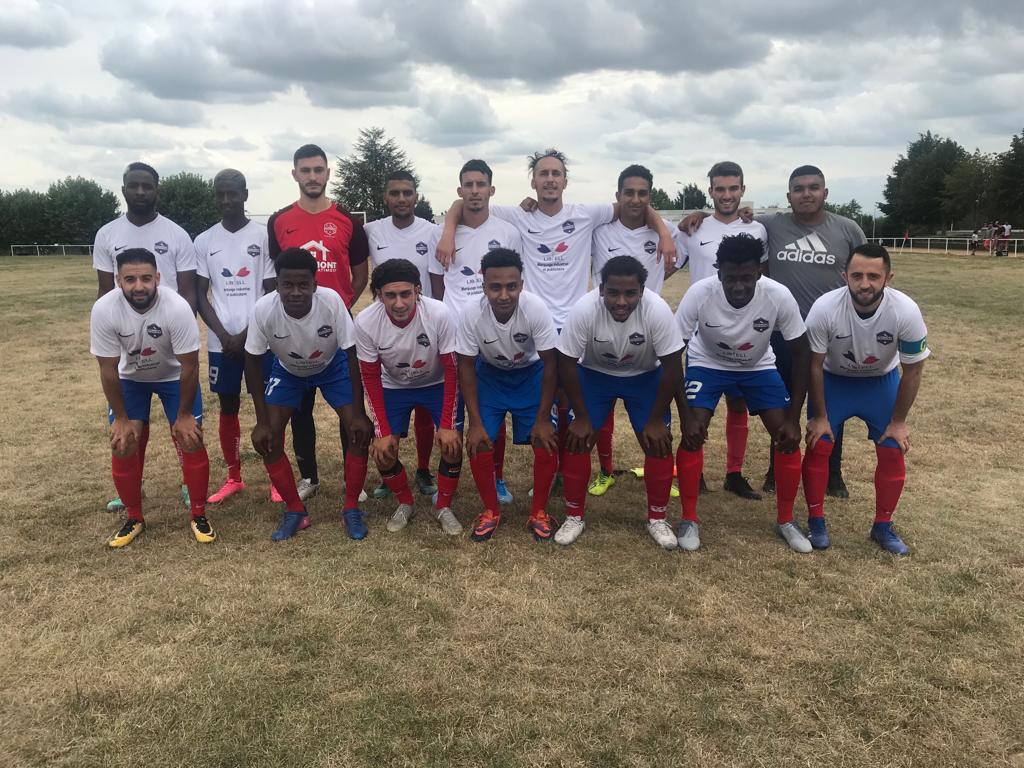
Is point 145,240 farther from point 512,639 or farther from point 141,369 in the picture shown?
point 512,639

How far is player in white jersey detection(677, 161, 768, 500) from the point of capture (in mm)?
5145

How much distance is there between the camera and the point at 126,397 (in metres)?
4.65

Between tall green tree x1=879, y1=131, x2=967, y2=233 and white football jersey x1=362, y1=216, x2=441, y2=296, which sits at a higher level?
tall green tree x1=879, y1=131, x2=967, y2=233

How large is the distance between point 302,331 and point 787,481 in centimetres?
325

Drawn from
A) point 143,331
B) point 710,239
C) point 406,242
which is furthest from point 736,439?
point 143,331

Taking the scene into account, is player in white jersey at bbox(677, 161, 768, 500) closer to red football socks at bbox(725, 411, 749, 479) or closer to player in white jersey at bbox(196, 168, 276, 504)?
red football socks at bbox(725, 411, 749, 479)

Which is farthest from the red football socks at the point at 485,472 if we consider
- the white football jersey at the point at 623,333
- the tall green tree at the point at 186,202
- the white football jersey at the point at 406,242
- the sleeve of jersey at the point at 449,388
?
the tall green tree at the point at 186,202

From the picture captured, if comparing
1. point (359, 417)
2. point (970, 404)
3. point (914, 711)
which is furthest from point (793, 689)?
point (970, 404)

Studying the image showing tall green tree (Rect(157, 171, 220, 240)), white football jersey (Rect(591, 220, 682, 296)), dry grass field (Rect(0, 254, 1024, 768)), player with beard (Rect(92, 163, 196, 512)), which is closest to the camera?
dry grass field (Rect(0, 254, 1024, 768))

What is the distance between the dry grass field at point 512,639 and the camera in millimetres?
2711

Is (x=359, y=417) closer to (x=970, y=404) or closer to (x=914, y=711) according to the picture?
(x=914, y=711)

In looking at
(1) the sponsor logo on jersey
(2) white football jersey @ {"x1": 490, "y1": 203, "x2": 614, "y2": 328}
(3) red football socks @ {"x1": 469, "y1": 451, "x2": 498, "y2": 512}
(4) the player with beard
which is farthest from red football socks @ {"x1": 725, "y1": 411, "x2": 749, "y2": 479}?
(4) the player with beard

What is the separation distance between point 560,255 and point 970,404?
17.4ft

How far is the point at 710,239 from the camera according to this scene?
17.3 feet
